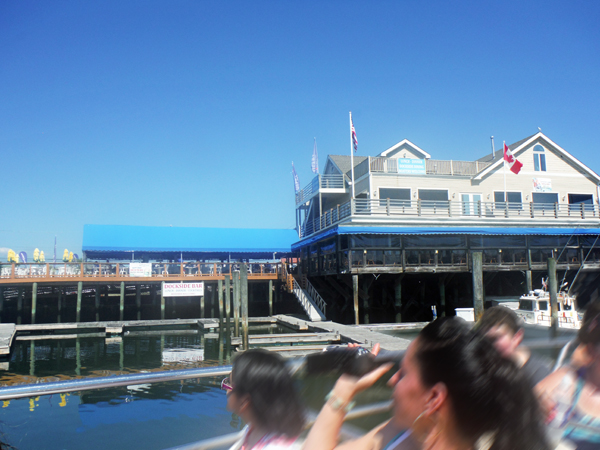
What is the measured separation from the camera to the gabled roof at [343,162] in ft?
98.3

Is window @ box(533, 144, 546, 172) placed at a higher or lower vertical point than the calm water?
higher

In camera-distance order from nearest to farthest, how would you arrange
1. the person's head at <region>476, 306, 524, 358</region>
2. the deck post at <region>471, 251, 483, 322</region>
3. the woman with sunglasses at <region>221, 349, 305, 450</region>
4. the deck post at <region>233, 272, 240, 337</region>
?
1. the woman with sunglasses at <region>221, 349, 305, 450</region>
2. the person's head at <region>476, 306, 524, 358</region>
3. the deck post at <region>471, 251, 483, 322</region>
4. the deck post at <region>233, 272, 240, 337</region>

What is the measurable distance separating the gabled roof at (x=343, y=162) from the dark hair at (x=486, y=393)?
28.3 m

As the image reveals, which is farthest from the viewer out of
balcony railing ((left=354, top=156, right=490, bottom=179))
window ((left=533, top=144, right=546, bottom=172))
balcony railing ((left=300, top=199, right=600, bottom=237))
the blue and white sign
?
window ((left=533, top=144, right=546, bottom=172))

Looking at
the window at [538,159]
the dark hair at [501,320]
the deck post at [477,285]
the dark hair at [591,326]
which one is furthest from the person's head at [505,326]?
the window at [538,159]

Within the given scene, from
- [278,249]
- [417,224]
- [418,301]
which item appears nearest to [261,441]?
[417,224]

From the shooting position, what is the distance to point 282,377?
5.92ft

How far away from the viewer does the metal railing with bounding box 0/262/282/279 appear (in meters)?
27.6

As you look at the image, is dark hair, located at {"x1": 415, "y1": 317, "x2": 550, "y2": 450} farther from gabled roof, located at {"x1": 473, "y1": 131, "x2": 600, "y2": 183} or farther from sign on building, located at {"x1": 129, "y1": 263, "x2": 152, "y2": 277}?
sign on building, located at {"x1": 129, "y1": 263, "x2": 152, "y2": 277}

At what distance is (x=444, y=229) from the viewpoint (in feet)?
80.4

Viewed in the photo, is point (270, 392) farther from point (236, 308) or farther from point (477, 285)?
point (236, 308)

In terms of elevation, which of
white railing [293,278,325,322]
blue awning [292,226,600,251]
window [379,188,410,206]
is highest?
window [379,188,410,206]

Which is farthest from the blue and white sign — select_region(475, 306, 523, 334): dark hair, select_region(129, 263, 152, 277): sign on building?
select_region(475, 306, 523, 334): dark hair

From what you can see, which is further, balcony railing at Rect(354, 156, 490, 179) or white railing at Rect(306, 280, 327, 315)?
balcony railing at Rect(354, 156, 490, 179)
